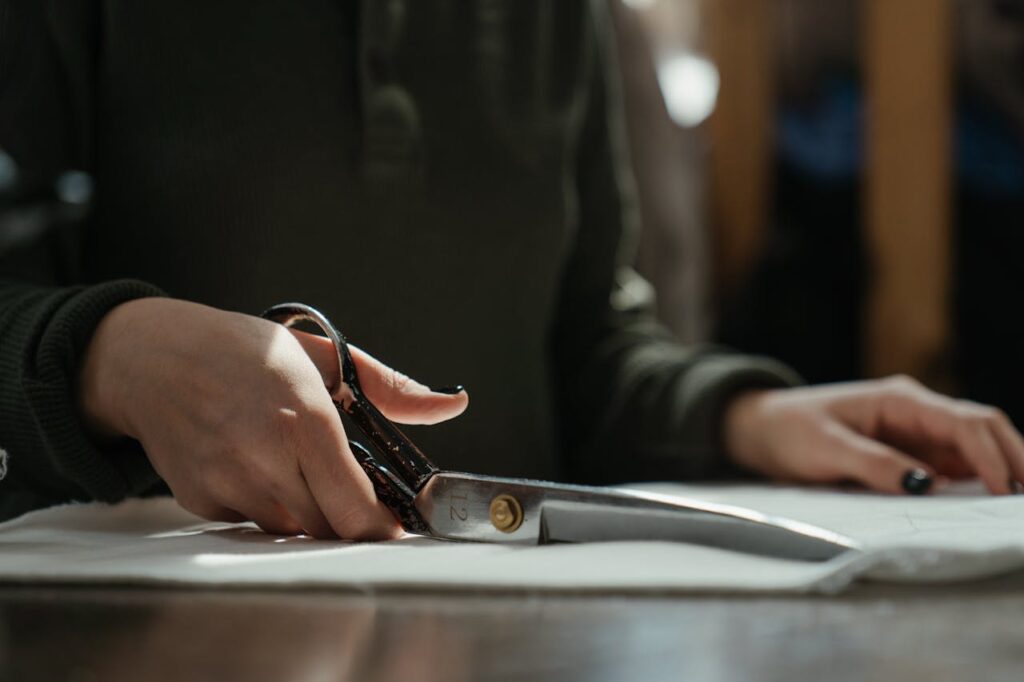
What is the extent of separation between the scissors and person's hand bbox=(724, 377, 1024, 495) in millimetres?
189

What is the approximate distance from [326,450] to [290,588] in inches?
2.1

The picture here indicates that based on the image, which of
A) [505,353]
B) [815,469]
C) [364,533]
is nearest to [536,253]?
[505,353]

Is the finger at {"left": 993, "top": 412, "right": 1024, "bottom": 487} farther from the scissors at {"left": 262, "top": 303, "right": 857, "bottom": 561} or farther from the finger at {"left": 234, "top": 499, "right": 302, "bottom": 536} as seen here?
the finger at {"left": 234, "top": 499, "right": 302, "bottom": 536}

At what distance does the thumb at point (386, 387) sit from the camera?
32cm

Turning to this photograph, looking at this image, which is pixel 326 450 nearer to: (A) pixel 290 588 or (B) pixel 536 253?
(A) pixel 290 588

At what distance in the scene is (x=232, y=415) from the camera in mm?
289

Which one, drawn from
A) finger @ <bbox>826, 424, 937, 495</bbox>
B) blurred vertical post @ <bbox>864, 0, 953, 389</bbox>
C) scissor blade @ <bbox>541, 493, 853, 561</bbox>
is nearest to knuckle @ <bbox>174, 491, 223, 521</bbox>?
scissor blade @ <bbox>541, 493, 853, 561</bbox>

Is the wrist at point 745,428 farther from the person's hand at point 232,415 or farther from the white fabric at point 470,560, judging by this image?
the person's hand at point 232,415

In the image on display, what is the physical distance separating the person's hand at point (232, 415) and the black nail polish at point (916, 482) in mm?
249

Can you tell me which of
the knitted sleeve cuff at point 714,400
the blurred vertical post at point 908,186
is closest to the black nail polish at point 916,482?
the knitted sleeve cuff at point 714,400

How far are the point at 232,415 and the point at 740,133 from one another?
4.18ft

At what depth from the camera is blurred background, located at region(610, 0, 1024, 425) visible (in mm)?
1213

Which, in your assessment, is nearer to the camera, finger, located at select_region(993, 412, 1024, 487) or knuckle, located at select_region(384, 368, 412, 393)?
knuckle, located at select_region(384, 368, 412, 393)

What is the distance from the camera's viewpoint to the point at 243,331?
294mm
